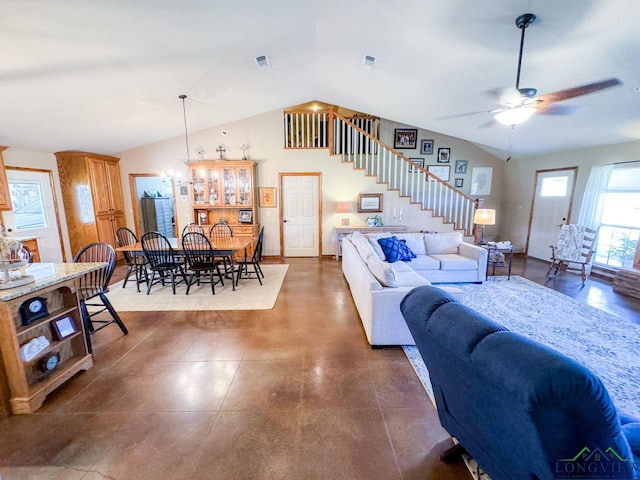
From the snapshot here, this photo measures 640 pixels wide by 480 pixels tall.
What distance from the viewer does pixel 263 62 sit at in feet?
12.7

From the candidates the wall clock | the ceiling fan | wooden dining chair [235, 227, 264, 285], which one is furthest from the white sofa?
the wall clock

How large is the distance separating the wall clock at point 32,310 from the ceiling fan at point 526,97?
423 centimetres

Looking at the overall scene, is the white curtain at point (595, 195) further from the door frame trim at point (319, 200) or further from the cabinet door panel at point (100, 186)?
the cabinet door panel at point (100, 186)

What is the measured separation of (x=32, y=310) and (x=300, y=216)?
4.88 metres

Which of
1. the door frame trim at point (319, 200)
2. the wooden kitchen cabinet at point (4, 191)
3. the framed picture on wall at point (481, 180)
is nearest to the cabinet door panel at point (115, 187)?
the wooden kitchen cabinet at point (4, 191)

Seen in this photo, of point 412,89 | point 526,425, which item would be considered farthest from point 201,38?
point 526,425

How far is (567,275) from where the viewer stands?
496cm

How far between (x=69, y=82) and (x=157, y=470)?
13.0 feet

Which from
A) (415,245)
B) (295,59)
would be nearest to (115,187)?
(295,59)

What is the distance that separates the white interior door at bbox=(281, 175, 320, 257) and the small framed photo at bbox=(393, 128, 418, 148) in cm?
238

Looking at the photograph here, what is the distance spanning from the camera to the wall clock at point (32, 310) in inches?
76.8

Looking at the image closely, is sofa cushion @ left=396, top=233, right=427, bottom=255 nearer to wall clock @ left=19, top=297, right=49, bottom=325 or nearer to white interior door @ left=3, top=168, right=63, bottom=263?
wall clock @ left=19, top=297, right=49, bottom=325

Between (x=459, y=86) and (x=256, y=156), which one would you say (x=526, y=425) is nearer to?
(x=459, y=86)

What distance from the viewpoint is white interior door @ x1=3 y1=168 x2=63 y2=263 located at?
14.7 ft
